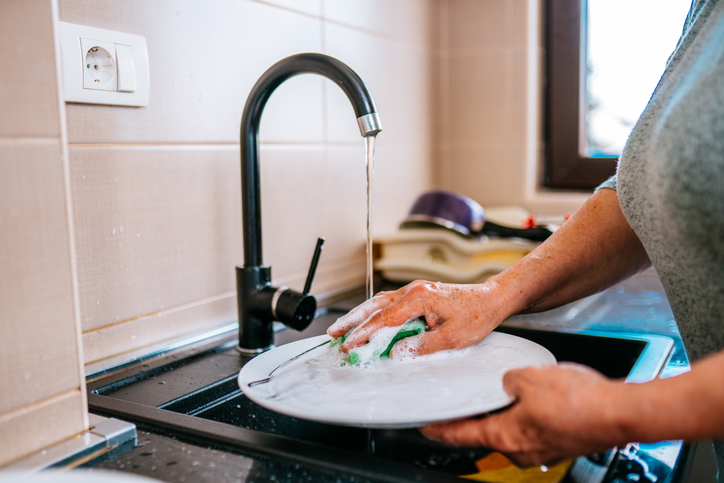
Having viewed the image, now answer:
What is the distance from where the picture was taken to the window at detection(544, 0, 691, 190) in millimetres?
1576

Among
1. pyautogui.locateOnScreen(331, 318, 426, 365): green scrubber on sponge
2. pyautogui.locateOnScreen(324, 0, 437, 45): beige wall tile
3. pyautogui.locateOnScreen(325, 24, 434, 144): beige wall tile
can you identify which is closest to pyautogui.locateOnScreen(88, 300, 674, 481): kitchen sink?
pyautogui.locateOnScreen(331, 318, 426, 365): green scrubber on sponge

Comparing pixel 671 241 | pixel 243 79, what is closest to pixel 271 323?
pixel 243 79

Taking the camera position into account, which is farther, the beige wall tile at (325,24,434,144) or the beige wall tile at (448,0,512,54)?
the beige wall tile at (448,0,512,54)

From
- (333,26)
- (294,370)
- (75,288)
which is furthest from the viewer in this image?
(333,26)

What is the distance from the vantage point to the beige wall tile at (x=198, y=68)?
805 millimetres

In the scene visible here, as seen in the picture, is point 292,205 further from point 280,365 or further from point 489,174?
point 489,174

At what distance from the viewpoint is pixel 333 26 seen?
1.25 m

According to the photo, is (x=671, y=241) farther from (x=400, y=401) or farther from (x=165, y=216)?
(x=165, y=216)

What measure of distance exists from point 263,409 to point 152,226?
12.1 inches

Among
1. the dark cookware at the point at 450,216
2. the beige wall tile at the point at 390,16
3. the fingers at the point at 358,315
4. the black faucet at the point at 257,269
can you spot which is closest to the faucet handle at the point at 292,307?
the black faucet at the point at 257,269

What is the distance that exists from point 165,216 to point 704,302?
2.28ft

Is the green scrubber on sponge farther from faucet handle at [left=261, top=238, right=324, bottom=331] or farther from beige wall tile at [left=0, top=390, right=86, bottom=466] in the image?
beige wall tile at [left=0, top=390, right=86, bottom=466]

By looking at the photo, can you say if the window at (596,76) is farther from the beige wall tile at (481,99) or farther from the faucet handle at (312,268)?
the faucet handle at (312,268)

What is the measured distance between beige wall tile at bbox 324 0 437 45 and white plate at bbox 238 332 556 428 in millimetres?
775
